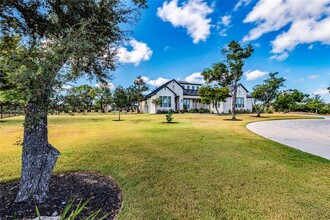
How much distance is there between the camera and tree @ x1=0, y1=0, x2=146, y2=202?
218 cm

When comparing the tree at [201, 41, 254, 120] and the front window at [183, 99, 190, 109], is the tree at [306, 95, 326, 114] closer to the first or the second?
the front window at [183, 99, 190, 109]

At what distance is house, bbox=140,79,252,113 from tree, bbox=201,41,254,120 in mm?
11477

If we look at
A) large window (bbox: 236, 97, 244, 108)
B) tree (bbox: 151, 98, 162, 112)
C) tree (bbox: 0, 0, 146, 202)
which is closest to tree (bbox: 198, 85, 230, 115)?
tree (bbox: 151, 98, 162, 112)

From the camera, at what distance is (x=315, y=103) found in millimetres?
34812

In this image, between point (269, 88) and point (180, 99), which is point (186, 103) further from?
point (269, 88)

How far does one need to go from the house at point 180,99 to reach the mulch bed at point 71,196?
93.2 ft

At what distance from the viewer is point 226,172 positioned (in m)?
4.29

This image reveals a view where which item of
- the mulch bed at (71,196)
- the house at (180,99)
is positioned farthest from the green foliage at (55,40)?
the house at (180,99)

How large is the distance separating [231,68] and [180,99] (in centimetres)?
1588

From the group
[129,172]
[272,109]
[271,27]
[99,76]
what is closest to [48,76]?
[99,76]

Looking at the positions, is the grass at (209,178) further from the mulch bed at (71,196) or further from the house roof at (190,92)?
the house roof at (190,92)

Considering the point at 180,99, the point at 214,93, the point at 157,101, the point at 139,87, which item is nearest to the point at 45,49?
the point at 214,93

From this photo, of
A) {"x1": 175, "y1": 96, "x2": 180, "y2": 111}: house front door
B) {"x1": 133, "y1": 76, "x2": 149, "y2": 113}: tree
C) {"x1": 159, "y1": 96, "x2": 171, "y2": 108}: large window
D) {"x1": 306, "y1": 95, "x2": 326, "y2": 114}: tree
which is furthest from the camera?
{"x1": 133, "y1": 76, "x2": 149, "y2": 113}: tree

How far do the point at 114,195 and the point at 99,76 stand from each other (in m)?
2.78
